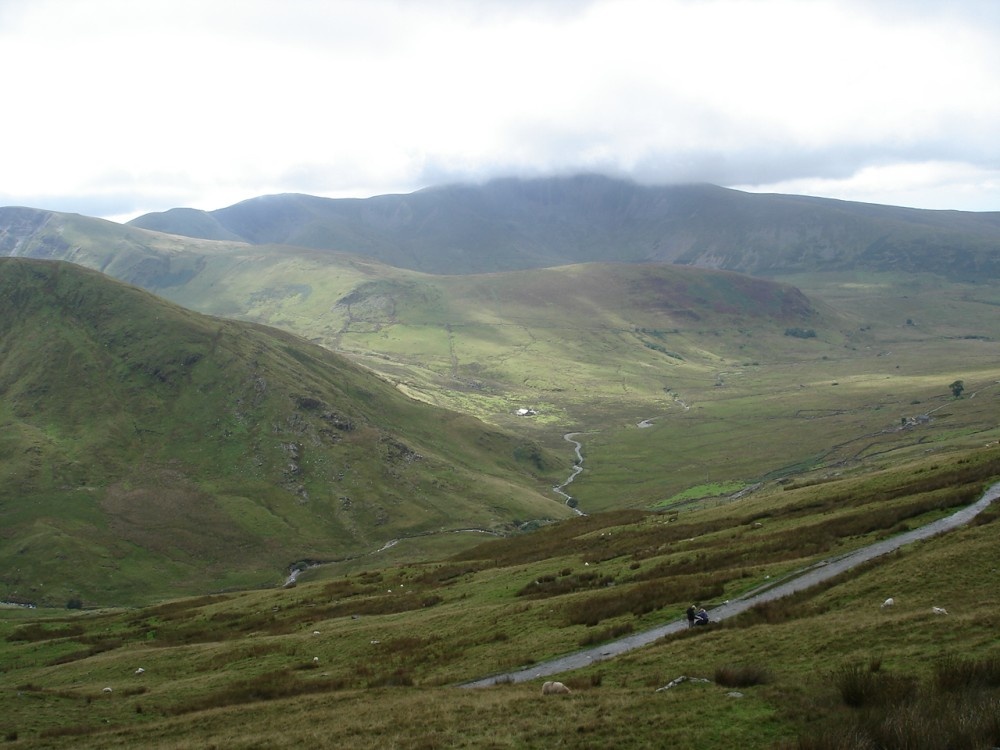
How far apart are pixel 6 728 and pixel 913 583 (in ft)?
133

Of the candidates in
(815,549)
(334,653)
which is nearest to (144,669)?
(334,653)

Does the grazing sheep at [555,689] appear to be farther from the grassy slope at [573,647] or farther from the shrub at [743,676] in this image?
the shrub at [743,676]

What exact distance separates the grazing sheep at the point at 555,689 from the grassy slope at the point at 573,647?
596 mm

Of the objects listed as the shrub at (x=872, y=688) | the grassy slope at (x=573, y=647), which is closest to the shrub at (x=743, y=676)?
the grassy slope at (x=573, y=647)

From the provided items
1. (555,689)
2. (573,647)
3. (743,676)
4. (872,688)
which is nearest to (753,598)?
(573,647)

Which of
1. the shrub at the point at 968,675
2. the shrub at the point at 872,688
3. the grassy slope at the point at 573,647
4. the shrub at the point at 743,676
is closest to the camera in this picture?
the shrub at the point at 968,675

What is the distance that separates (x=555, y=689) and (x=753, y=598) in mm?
14104

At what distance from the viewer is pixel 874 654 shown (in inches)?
912

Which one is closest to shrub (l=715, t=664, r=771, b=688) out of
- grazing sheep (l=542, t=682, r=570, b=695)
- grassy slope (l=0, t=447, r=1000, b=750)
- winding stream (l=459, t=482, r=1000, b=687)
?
grassy slope (l=0, t=447, r=1000, b=750)

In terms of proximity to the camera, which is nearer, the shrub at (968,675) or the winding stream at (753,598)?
the shrub at (968,675)

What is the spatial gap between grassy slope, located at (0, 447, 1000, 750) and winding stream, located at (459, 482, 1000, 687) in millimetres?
1218

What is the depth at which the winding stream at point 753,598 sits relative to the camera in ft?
108

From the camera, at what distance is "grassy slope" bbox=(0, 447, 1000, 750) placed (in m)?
22.2

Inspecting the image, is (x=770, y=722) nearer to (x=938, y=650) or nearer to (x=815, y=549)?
(x=938, y=650)
